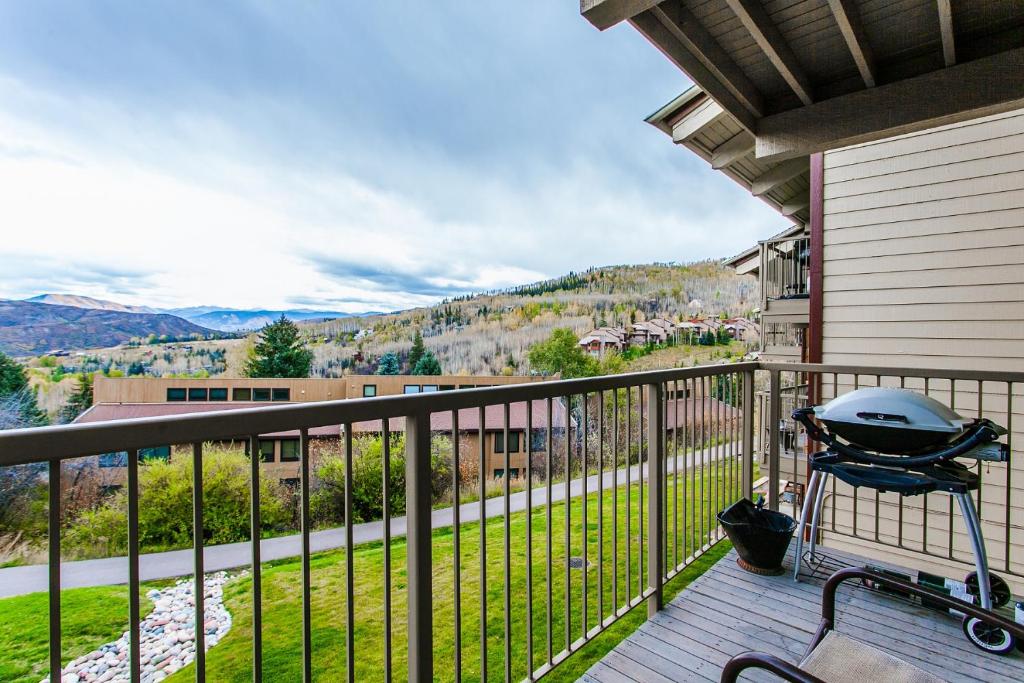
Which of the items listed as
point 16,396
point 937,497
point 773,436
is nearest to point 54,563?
point 773,436

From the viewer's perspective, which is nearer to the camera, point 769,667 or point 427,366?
point 769,667

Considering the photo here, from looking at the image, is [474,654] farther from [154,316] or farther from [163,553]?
[154,316]

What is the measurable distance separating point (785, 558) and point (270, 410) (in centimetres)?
285

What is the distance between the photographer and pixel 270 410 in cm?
105

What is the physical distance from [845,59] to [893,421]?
1800 millimetres

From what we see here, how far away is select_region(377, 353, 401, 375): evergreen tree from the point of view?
1842cm

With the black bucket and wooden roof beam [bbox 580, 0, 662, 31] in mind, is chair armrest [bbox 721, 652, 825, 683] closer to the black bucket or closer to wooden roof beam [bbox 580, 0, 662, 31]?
the black bucket

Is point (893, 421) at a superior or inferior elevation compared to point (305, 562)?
A: superior

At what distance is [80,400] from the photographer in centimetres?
1322

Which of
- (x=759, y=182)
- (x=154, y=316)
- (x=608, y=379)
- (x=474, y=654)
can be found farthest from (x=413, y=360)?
(x=608, y=379)

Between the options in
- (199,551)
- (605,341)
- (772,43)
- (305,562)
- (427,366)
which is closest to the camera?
(199,551)

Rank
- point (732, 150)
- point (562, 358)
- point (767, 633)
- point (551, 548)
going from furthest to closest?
point (562, 358), point (732, 150), point (767, 633), point (551, 548)

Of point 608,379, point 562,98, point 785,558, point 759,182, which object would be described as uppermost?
point 562,98

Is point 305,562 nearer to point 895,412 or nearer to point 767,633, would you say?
point 767,633
